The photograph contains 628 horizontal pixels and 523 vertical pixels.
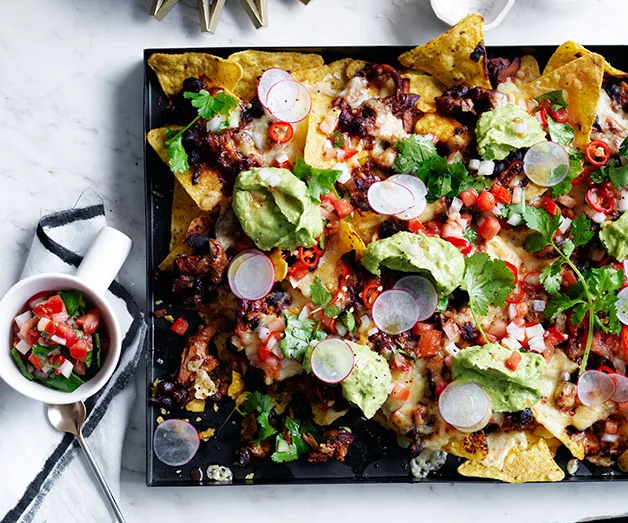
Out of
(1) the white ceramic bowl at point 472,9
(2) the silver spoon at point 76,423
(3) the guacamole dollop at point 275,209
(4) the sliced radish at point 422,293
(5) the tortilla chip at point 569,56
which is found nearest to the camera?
(3) the guacamole dollop at point 275,209

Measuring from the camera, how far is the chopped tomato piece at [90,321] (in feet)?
13.5

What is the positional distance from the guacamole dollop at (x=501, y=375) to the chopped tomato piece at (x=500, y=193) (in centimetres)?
70

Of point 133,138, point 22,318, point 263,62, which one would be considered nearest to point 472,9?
point 263,62

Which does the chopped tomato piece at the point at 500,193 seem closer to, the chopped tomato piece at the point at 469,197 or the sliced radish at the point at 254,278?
the chopped tomato piece at the point at 469,197

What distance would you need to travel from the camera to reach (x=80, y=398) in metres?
4.13

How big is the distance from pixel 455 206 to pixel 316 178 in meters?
0.69

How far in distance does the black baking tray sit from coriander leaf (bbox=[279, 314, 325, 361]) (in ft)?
1.52

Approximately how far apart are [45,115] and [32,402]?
1485 millimetres

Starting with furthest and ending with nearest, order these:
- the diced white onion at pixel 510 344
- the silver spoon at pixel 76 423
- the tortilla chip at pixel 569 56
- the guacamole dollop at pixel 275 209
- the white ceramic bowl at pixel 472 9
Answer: the white ceramic bowl at pixel 472 9 < the silver spoon at pixel 76 423 < the tortilla chip at pixel 569 56 < the diced white onion at pixel 510 344 < the guacamole dollop at pixel 275 209

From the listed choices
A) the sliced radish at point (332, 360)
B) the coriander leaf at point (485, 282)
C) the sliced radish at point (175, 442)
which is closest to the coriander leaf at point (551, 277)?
the coriander leaf at point (485, 282)

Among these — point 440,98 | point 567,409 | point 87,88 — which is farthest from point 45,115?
point 567,409

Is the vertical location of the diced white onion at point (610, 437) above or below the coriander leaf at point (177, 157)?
below

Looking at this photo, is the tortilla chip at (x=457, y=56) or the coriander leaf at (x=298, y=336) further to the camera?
the tortilla chip at (x=457, y=56)

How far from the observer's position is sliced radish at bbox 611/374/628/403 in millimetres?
4184
